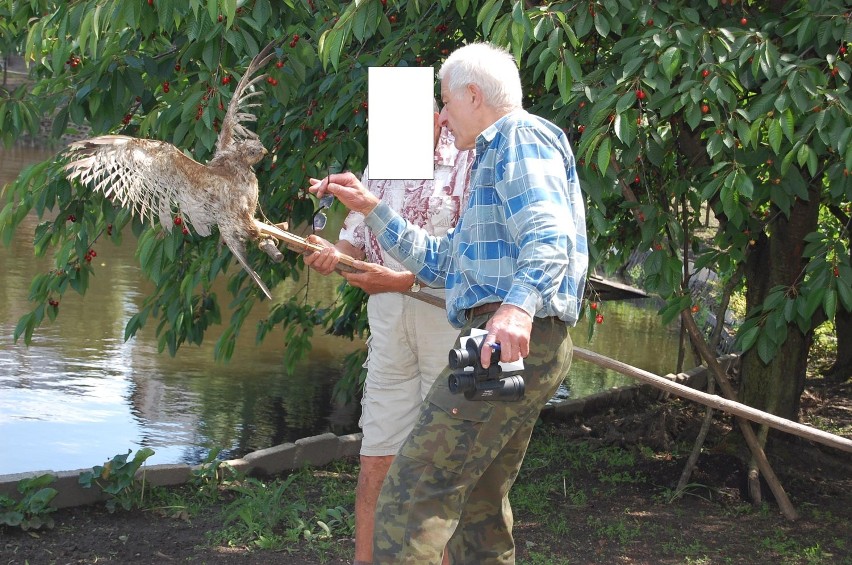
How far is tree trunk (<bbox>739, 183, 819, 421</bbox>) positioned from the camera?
578 centimetres

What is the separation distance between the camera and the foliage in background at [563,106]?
3969mm

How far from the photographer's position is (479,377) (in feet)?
8.85

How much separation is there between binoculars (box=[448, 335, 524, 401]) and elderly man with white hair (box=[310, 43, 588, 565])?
0.08 meters

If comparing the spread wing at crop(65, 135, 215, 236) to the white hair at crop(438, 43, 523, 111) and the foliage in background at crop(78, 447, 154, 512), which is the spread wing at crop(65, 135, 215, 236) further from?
the foliage in background at crop(78, 447, 154, 512)

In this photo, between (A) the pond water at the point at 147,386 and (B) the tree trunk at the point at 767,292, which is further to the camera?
(A) the pond water at the point at 147,386

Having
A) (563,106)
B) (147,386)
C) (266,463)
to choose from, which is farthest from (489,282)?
(147,386)

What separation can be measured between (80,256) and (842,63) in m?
3.38

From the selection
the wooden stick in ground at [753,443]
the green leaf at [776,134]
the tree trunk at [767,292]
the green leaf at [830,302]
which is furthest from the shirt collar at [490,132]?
the tree trunk at [767,292]

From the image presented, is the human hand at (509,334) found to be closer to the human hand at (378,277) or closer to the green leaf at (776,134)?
the human hand at (378,277)

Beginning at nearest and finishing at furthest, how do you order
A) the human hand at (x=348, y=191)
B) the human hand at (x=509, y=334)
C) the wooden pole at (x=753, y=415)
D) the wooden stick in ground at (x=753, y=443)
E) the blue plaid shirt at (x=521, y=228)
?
the human hand at (x=509, y=334)
the blue plaid shirt at (x=521, y=228)
the human hand at (x=348, y=191)
the wooden pole at (x=753, y=415)
the wooden stick in ground at (x=753, y=443)

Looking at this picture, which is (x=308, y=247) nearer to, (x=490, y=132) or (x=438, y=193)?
(x=438, y=193)

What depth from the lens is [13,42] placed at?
5.30 meters

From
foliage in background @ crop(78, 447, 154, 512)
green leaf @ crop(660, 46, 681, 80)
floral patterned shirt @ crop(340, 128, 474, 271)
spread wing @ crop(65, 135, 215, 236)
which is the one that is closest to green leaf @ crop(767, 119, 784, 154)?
green leaf @ crop(660, 46, 681, 80)

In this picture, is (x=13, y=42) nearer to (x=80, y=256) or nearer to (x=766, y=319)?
(x=80, y=256)
